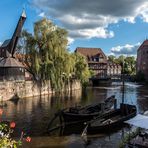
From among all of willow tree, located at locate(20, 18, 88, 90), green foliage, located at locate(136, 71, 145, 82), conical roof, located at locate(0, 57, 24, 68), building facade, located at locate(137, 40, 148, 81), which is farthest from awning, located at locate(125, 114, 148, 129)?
building facade, located at locate(137, 40, 148, 81)

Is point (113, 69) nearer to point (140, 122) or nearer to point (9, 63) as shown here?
point (9, 63)

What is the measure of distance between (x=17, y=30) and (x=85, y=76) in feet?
57.7

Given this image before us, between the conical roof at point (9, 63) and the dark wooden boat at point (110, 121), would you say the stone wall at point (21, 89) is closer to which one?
A: the conical roof at point (9, 63)

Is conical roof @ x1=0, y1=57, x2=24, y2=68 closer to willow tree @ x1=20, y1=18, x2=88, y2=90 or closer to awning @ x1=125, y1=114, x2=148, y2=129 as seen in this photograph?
willow tree @ x1=20, y1=18, x2=88, y2=90

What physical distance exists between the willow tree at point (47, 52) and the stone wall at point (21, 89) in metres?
1.86

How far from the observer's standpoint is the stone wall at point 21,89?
128ft

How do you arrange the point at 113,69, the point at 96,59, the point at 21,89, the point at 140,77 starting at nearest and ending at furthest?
the point at 21,89 < the point at 140,77 < the point at 96,59 < the point at 113,69

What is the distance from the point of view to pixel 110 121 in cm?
2094

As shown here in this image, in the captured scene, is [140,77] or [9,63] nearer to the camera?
[9,63]

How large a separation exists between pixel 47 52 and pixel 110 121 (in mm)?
26365

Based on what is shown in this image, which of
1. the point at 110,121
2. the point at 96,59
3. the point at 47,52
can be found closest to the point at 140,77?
the point at 96,59

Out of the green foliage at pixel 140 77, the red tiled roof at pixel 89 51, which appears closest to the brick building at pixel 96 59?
the red tiled roof at pixel 89 51

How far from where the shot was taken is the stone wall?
3904 centimetres

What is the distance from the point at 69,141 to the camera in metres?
18.4
